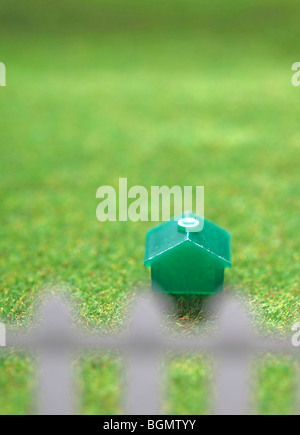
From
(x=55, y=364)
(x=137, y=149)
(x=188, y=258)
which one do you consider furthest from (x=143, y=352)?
(x=137, y=149)

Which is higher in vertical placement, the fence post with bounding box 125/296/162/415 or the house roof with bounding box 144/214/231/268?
the house roof with bounding box 144/214/231/268

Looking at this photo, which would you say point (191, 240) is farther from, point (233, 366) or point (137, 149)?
point (137, 149)

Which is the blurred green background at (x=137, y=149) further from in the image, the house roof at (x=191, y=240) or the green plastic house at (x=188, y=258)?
the house roof at (x=191, y=240)

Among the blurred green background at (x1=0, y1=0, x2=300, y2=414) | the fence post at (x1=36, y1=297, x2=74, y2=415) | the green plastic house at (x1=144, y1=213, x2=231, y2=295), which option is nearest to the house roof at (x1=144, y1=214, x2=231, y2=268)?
the green plastic house at (x1=144, y1=213, x2=231, y2=295)

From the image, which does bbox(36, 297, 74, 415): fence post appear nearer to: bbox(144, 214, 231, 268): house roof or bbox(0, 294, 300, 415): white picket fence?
bbox(0, 294, 300, 415): white picket fence

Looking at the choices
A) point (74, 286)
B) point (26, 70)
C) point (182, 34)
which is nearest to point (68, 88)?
point (26, 70)

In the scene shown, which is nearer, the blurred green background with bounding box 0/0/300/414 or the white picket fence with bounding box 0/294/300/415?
the white picket fence with bounding box 0/294/300/415

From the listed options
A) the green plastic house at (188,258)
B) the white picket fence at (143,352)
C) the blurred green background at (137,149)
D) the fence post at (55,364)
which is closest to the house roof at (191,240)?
the green plastic house at (188,258)
